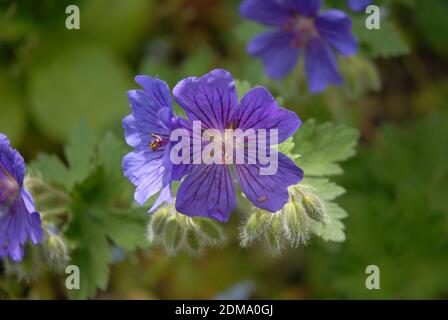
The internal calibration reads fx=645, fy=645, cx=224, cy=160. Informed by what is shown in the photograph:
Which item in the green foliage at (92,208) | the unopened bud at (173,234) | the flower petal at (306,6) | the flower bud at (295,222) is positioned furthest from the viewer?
the flower petal at (306,6)

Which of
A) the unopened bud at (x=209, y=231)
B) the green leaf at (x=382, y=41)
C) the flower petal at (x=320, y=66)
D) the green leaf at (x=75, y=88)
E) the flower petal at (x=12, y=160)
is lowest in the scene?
the unopened bud at (x=209, y=231)

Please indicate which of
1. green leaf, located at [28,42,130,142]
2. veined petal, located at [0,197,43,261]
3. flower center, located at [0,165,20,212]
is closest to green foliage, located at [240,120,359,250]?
veined petal, located at [0,197,43,261]

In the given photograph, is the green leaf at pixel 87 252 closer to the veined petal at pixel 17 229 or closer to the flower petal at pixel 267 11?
the veined petal at pixel 17 229

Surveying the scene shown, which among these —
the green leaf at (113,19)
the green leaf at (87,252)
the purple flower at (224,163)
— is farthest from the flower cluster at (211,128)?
the green leaf at (113,19)

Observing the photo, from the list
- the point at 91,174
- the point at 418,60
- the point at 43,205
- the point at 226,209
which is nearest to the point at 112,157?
the point at 91,174
